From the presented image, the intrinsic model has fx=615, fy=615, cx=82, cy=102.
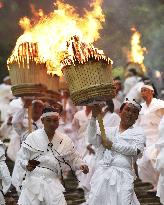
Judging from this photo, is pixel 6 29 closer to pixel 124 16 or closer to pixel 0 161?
pixel 124 16

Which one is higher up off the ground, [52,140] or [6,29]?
[6,29]

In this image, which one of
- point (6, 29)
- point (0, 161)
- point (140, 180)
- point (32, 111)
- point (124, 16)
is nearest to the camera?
point (0, 161)

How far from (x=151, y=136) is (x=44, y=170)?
4.27 meters

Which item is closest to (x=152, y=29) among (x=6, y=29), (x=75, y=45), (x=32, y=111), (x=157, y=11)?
(x=157, y=11)

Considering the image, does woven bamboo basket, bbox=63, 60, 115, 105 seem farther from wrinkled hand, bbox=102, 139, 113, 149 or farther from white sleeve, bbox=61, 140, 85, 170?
white sleeve, bbox=61, 140, 85, 170

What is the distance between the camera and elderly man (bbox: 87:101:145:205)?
860cm

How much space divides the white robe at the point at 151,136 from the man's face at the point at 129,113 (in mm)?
3599

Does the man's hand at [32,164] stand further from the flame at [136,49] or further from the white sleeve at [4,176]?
the flame at [136,49]

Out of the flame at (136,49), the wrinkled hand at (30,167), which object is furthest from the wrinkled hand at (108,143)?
the flame at (136,49)

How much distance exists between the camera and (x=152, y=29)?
18.7m

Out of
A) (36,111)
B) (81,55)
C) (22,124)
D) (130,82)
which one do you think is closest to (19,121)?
(22,124)

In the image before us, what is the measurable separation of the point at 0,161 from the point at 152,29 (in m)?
11.0

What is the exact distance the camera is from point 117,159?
8695 mm

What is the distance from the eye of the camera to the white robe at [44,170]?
8664mm
